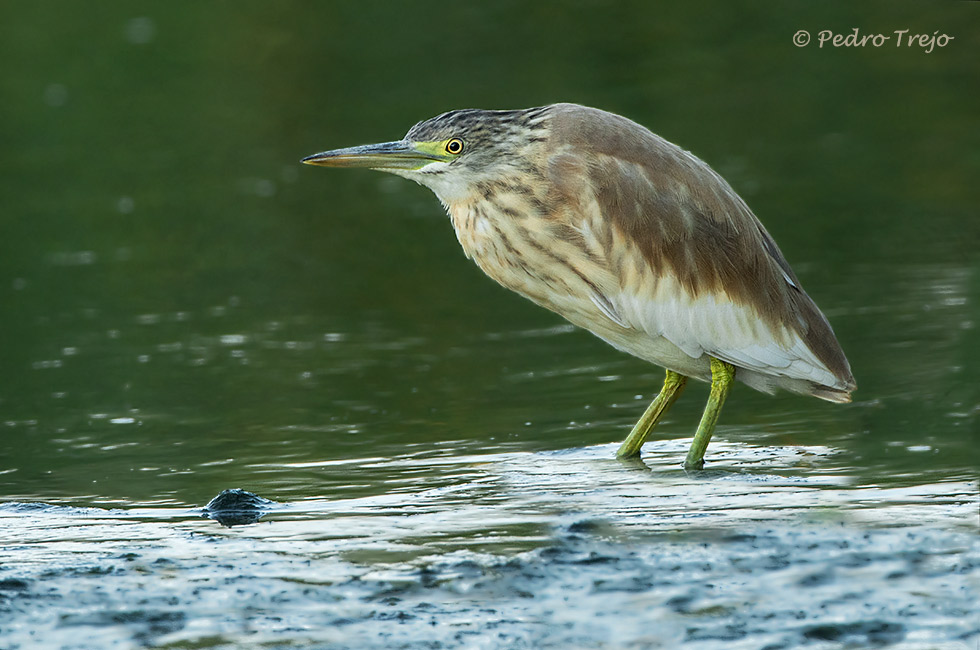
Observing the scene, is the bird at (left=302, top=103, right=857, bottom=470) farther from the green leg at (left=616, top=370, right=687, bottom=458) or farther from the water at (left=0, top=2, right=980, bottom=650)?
the water at (left=0, top=2, right=980, bottom=650)

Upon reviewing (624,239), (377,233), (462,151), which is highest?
(377,233)

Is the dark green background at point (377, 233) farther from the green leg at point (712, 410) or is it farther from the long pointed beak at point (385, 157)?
the long pointed beak at point (385, 157)

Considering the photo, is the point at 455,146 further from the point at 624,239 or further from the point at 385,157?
the point at 624,239

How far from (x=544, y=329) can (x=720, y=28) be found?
9500mm

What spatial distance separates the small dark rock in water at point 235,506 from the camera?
5004mm

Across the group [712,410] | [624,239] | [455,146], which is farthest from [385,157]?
[712,410]

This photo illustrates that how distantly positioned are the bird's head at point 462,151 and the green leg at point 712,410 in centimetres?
110

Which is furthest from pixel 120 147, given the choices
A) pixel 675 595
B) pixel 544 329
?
pixel 675 595

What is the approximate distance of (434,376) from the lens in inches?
287

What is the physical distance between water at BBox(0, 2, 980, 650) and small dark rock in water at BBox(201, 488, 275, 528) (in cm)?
8

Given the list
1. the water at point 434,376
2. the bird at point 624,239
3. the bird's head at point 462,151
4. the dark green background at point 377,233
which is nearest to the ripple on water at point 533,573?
the water at point 434,376

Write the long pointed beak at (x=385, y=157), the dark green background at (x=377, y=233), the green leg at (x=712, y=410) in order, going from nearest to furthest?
the green leg at (x=712, y=410) < the long pointed beak at (x=385, y=157) < the dark green background at (x=377, y=233)

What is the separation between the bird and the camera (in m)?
5.66

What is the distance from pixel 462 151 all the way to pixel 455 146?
4 cm
